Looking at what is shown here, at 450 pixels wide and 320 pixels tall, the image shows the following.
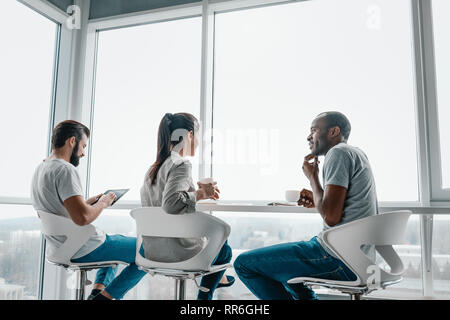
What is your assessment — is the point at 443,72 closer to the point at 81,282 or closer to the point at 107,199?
the point at 107,199

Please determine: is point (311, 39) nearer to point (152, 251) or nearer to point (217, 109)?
point (217, 109)

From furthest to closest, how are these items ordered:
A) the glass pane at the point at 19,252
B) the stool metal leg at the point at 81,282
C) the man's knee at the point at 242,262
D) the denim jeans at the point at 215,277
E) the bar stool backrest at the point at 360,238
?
the glass pane at the point at 19,252 < the stool metal leg at the point at 81,282 < the denim jeans at the point at 215,277 < the man's knee at the point at 242,262 < the bar stool backrest at the point at 360,238

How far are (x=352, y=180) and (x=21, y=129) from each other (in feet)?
7.16

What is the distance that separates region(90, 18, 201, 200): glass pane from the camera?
279 cm

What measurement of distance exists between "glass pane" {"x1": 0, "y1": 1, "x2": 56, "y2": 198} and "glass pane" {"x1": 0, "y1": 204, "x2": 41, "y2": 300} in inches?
5.6

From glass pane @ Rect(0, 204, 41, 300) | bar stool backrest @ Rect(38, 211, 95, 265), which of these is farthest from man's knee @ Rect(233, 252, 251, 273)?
glass pane @ Rect(0, 204, 41, 300)

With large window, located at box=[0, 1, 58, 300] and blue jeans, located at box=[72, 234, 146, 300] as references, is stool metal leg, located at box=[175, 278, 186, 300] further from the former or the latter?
large window, located at box=[0, 1, 58, 300]

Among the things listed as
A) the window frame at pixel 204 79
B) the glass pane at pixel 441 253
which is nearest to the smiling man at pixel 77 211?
the window frame at pixel 204 79

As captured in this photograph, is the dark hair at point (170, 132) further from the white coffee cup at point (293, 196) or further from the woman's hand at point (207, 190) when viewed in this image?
the white coffee cup at point (293, 196)

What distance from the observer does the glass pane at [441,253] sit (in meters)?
2.10

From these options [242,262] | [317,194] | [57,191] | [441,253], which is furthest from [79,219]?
[441,253]

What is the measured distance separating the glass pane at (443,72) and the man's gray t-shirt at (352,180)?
3.08 ft

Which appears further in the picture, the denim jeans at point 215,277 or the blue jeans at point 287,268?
the denim jeans at point 215,277

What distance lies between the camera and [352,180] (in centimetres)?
151
